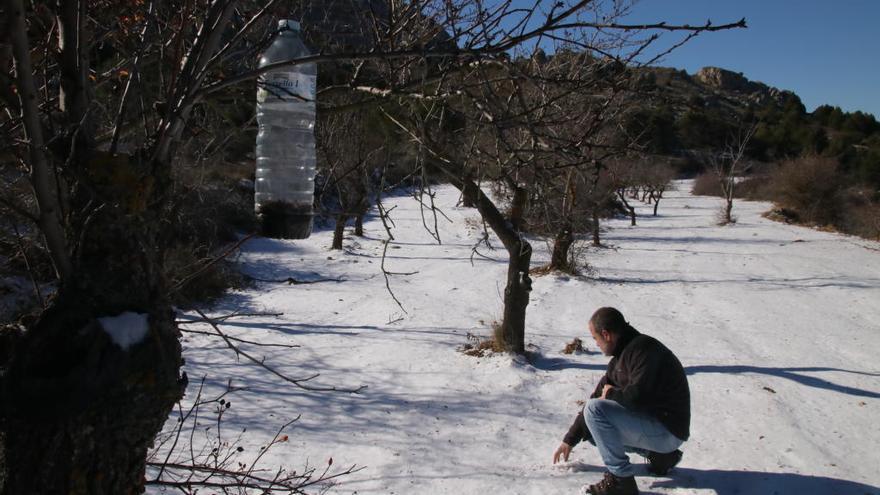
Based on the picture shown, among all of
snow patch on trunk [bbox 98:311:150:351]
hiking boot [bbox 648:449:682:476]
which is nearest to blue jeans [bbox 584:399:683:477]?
hiking boot [bbox 648:449:682:476]

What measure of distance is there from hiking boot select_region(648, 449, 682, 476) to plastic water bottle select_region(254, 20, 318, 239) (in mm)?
2896

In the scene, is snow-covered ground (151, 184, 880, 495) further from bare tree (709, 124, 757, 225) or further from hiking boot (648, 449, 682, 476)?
bare tree (709, 124, 757, 225)

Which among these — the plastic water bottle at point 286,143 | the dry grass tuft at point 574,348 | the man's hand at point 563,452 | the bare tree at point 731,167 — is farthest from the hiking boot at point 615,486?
→ the bare tree at point 731,167

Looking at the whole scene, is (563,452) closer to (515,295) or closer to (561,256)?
(515,295)

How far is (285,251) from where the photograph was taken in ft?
46.1

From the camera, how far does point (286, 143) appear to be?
2832 mm

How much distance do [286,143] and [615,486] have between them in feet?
9.33

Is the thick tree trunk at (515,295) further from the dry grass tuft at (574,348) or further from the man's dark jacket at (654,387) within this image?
the man's dark jacket at (654,387)

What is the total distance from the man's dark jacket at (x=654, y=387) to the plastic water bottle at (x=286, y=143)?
230 cm

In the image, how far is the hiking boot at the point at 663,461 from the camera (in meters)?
3.90

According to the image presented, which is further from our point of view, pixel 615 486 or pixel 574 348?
pixel 574 348

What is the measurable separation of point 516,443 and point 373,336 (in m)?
3.57

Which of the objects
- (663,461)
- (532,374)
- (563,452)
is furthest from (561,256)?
(663,461)

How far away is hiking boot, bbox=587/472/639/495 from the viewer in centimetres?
364
